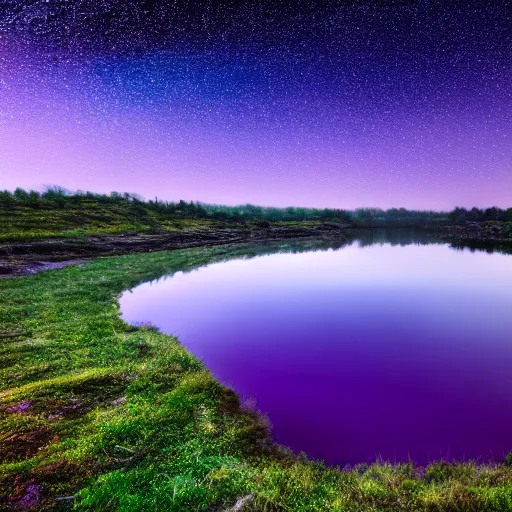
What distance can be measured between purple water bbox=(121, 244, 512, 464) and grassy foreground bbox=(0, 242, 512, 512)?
5.69 ft

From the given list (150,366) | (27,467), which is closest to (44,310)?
(150,366)

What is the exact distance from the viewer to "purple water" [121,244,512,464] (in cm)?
1023

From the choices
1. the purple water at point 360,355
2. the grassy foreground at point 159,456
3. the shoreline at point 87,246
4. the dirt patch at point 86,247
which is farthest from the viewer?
the shoreline at point 87,246

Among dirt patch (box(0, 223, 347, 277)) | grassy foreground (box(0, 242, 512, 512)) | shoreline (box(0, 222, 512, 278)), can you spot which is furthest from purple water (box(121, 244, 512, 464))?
shoreline (box(0, 222, 512, 278))

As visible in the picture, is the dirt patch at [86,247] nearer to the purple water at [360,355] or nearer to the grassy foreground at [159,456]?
the purple water at [360,355]

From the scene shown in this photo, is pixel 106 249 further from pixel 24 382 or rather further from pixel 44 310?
pixel 24 382

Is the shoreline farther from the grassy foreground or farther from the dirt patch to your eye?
the grassy foreground

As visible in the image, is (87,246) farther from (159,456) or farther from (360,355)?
(159,456)

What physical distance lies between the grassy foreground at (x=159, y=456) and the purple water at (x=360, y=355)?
1733 mm

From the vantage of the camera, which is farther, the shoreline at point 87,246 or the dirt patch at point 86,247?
the shoreline at point 87,246

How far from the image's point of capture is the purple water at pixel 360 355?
1023 cm

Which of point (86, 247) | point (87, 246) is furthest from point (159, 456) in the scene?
point (87, 246)

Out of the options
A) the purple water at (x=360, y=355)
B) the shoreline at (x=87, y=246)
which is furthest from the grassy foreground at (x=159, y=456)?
the shoreline at (x=87, y=246)

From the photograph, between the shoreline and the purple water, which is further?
the shoreline
